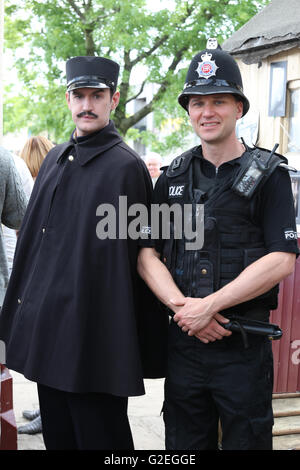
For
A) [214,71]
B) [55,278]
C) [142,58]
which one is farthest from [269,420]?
[142,58]

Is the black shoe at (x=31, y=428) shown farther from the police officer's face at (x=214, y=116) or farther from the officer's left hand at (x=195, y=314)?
the police officer's face at (x=214, y=116)

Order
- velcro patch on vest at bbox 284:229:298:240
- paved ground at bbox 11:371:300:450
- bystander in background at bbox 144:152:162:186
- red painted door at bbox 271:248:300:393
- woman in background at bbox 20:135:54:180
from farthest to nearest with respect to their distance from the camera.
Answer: bystander in background at bbox 144:152:162:186 < woman in background at bbox 20:135:54:180 < red painted door at bbox 271:248:300:393 < paved ground at bbox 11:371:300:450 < velcro patch on vest at bbox 284:229:298:240

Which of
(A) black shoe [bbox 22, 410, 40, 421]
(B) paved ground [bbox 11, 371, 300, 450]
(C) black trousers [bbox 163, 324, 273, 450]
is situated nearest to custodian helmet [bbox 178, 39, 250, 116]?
(C) black trousers [bbox 163, 324, 273, 450]

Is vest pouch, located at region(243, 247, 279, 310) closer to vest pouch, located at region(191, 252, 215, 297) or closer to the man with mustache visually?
vest pouch, located at region(191, 252, 215, 297)

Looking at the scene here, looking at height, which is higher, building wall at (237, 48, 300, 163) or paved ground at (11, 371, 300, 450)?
building wall at (237, 48, 300, 163)

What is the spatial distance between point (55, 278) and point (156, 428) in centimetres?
216

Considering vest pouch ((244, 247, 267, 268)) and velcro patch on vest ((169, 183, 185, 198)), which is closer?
vest pouch ((244, 247, 267, 268))

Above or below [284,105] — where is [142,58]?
above

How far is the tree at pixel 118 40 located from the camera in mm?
12000

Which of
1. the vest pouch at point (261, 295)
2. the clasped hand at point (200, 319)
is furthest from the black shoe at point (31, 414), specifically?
the vest pouch at point (261, 295)

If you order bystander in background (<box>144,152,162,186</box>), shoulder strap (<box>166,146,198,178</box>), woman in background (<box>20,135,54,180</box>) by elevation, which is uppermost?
bystander in background (<box>144,152,162,186</box>)

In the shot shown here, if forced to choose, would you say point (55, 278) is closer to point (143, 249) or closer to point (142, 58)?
point (143, 249)

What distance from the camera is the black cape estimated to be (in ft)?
8.04
